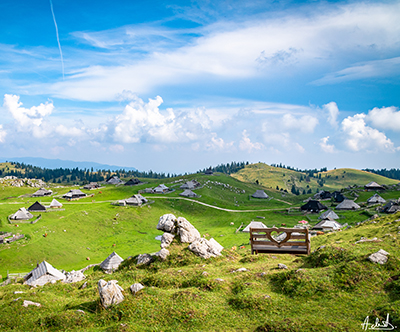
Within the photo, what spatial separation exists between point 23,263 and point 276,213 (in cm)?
8794

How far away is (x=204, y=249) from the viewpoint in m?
26.4

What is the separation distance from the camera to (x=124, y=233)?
8762 cm

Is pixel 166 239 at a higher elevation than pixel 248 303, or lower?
Answer: lower

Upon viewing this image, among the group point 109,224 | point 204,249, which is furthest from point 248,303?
point 109,224

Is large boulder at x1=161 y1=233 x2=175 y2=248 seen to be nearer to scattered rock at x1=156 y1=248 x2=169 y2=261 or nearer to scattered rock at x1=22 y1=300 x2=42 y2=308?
scattered rock at x1=156 y1=248 x2=169 y2=261

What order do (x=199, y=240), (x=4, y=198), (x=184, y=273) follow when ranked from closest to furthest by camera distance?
(x=184, y=273)
(x=199, y=240)
(x=4, y=198)

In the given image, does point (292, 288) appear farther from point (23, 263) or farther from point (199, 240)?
point (23, 263)

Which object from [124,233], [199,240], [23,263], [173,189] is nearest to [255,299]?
[199,240]

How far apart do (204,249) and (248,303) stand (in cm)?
1159

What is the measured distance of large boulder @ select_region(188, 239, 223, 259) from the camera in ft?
84.8

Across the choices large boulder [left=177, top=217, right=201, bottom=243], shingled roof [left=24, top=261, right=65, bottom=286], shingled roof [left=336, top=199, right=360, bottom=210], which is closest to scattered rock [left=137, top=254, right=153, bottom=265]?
large boulder [left=177, top=217, right=201, bottom=243]

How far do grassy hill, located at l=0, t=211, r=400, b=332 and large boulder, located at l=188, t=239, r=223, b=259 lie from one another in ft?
17.4

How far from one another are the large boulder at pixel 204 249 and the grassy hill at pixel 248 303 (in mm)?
5302

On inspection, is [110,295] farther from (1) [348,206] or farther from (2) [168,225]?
(1) [348,206]
